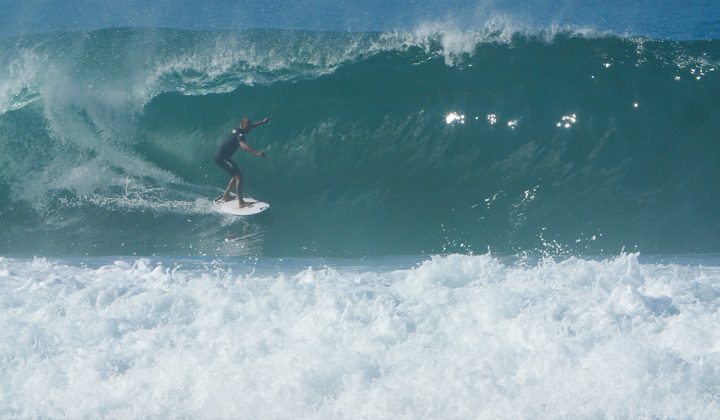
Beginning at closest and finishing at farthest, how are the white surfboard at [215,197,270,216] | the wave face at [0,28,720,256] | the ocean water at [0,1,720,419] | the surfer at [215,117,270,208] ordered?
the ocean water at [0,1,720,419] < the wave face at [0,28,720,256] < the white surfboard at [215,197,270,216] < the surfer at [215,117,270,208]

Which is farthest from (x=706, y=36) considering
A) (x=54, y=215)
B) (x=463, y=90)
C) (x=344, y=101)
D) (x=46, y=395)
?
(x=46, y=395)

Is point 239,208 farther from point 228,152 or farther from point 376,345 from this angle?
point 376,345

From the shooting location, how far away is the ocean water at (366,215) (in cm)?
543

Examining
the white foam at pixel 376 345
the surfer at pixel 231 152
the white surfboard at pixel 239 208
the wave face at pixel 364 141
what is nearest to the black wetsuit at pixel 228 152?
the surfer at pixel 231 152

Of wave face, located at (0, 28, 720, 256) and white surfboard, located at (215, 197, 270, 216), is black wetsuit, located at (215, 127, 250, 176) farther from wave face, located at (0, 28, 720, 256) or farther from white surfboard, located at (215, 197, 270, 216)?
wave face, located at (0, 28, 720, 256)

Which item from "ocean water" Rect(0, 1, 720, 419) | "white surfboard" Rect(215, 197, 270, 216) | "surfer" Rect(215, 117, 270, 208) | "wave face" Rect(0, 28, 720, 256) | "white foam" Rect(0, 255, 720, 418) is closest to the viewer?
"white foam" Rect(0, 255, 720, 418)

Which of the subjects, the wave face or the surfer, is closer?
the wave face

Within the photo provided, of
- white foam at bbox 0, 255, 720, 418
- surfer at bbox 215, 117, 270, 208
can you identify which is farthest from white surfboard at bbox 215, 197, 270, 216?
white foam at bbox 0, 255, 720, 418

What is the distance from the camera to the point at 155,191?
399 inches

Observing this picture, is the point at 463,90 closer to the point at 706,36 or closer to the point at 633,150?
the point at 633,150

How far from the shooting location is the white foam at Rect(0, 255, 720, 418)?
5188 millimetres

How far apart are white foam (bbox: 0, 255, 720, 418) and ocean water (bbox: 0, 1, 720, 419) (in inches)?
0.8

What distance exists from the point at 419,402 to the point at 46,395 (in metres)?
2.64

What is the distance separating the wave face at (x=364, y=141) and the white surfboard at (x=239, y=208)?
132 millimetres
